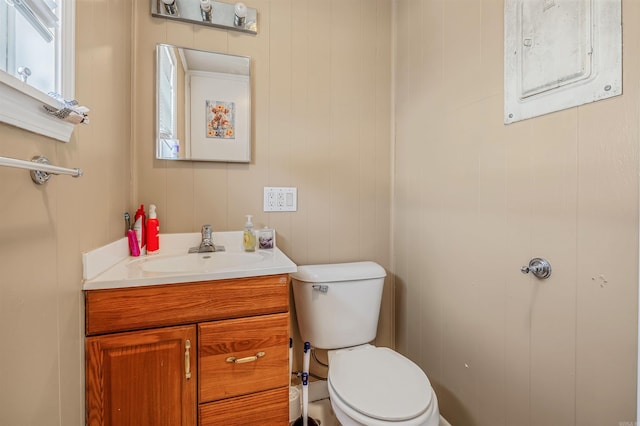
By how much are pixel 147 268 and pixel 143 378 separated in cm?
36

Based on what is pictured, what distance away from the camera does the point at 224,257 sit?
125 cm

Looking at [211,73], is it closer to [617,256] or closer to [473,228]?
[473,228]

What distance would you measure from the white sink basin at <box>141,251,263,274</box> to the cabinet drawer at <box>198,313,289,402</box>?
21cm

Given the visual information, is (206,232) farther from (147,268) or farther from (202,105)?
(202,105)

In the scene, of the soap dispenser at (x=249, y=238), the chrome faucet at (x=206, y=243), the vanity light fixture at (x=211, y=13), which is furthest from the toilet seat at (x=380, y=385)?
the vanity light fixture at (x=211, y=13)

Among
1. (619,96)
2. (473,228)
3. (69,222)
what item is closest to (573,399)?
(473,228)

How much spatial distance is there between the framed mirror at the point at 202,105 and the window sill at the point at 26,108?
0.66m

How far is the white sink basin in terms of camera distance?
3.52 feet

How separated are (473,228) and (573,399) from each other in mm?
589

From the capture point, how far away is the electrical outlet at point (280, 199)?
1460 millimetres

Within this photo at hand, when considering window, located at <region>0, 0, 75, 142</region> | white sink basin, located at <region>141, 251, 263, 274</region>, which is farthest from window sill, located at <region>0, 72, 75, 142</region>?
white sink basin, located at <region>141, 251, 263, 274</region>

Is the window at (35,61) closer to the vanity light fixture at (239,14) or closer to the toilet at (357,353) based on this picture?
the vanity light fixture at (239,14)

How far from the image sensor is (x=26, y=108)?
1.83ft

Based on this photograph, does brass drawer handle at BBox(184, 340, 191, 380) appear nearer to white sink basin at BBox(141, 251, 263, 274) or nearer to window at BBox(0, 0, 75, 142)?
white sink basin at BBox(141, 251, 263, 274)
